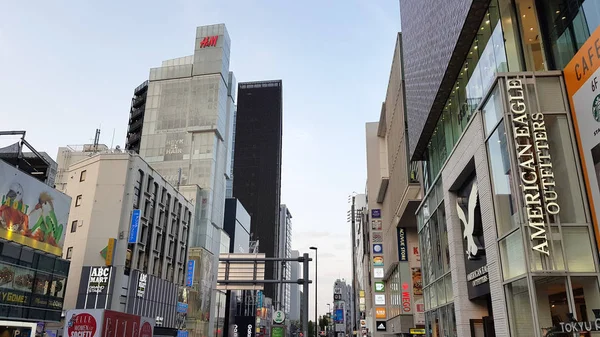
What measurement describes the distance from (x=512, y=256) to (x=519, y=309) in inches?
67.7

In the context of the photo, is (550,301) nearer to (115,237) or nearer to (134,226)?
(134,226)

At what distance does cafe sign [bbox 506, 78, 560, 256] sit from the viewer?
14492 mm

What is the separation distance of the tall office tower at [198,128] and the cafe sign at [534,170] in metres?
69.0

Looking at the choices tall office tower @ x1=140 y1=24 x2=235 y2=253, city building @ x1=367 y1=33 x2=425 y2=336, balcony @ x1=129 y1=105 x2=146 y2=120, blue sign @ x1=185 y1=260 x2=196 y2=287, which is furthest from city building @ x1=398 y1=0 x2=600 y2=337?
balcony @ x1=129 y1=105 x2=146 y2=120

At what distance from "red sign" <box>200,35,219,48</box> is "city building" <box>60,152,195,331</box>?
45671 mm

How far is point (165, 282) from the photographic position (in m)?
58.2

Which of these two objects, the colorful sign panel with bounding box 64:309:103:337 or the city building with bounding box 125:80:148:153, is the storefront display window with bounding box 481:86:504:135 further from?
the city building with bounding box 125:80:148:153

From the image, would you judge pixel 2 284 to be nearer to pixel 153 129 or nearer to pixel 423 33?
pixel 423 33

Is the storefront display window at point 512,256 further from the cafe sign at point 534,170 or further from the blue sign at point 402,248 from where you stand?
the blue sign at point 402,248

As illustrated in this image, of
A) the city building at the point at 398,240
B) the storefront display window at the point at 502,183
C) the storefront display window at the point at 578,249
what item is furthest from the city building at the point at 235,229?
the storefront display window at the point at 578,249

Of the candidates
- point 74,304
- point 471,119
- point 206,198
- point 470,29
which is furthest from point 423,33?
point 206,198

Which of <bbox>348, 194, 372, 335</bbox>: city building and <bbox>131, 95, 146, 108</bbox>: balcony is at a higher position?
<bbox>131, 95, 146, 108</bbox>: balcony

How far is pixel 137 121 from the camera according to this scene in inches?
4178

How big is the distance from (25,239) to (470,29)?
30.6 metres
